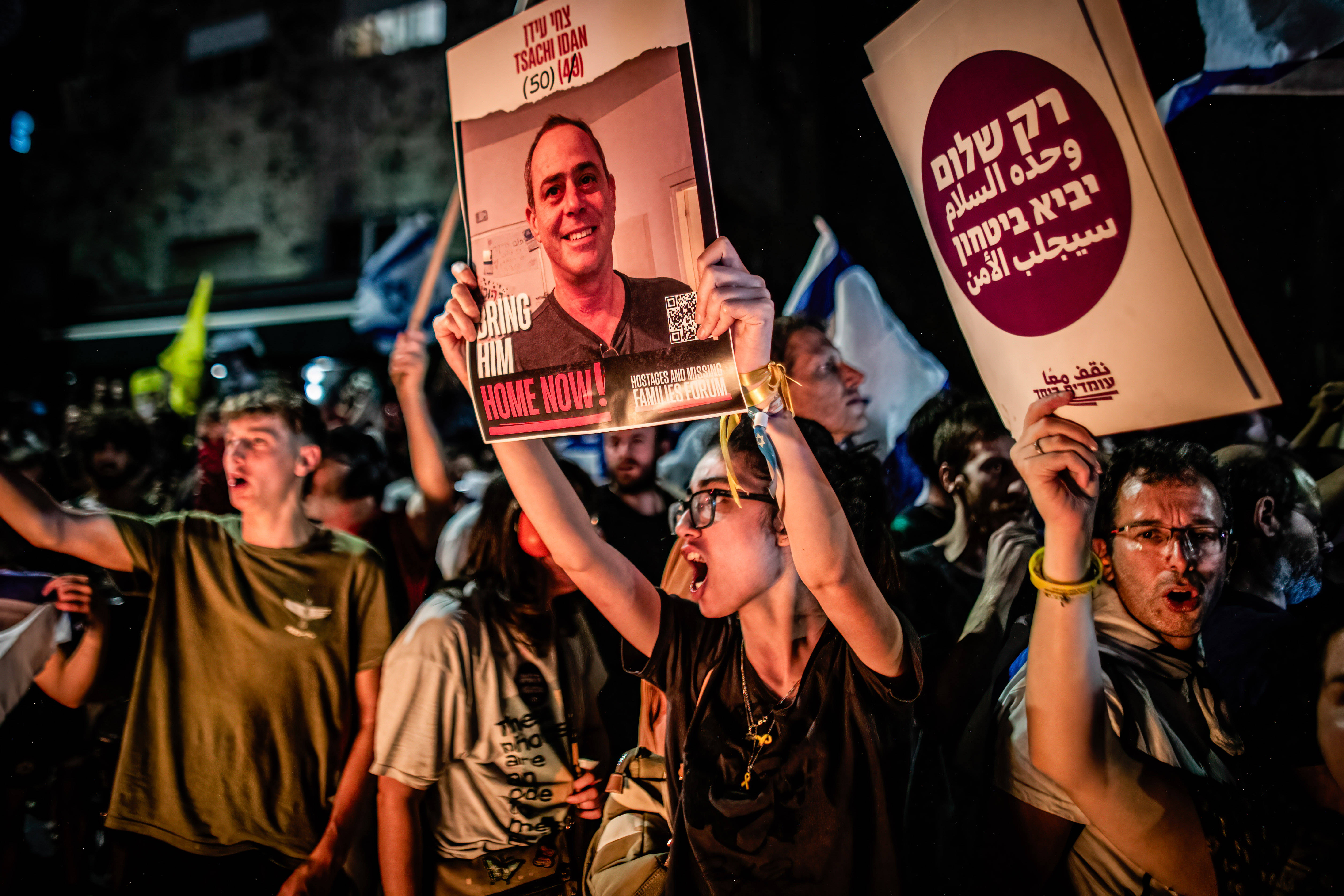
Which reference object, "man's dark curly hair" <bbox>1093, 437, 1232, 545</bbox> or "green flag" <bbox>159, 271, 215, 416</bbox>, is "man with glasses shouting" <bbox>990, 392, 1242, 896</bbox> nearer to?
"man's dark curly hair" <bbox>1093, 437, 1232, 545</bbox>

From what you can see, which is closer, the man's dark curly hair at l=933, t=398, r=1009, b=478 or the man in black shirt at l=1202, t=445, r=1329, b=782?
the man in black shirt at l=1202, t=445, r=1329, b=782

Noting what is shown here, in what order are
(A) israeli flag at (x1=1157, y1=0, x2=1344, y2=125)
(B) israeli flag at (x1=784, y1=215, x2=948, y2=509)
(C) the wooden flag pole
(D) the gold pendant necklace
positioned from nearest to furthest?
(A) israeli flag at (x1=1157, y1=0, x2=1344, y2=125)
(D) the gold pendant necklace
(C) the wooden flag pole
(B) israeli flag at (x1=784, y1=215, x2=948, y2=509)

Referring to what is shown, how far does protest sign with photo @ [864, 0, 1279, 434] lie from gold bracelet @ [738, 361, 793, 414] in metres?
0.44

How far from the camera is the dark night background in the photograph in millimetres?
1784

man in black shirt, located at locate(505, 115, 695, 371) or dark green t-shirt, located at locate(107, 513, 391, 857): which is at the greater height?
man in black shirt, located at locate(505, 115, 695, 371)

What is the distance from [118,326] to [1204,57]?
355 inches

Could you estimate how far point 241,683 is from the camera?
2.46 metres

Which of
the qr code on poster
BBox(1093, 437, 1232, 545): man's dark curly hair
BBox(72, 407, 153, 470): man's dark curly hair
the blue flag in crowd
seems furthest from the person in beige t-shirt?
BBox(72, 407, 153, 470): man's dark curly hair

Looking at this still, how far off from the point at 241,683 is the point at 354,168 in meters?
6.88

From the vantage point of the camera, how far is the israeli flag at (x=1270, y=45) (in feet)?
4.93

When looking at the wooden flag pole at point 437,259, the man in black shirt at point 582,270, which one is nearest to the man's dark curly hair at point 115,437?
the wooden flag pole at point 437,259

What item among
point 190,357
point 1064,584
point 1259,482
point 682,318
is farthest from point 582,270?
point 190,357

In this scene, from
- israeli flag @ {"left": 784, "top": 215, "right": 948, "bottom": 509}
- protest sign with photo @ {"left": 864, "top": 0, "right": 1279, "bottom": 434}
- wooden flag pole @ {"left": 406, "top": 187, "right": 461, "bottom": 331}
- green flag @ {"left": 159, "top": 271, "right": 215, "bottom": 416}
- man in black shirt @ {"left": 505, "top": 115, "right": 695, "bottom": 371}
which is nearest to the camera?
protest sign with photo @ {"left": 864, "top": 0, "right": 1279, "bottom": 434}

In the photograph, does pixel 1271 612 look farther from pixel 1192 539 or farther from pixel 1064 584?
pixel 1064 584
